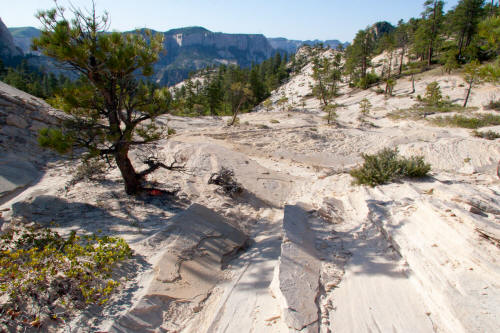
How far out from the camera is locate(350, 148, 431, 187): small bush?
6.48 meters

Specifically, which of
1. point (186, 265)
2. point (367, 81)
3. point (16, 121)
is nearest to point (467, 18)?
point (367, 81)

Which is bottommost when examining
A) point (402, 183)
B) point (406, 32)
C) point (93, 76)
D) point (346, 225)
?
point (346, 225)

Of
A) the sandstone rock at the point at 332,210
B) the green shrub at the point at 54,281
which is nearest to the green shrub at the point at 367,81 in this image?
the sandstone rock at the point at 332,210

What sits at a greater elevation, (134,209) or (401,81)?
(401,81)

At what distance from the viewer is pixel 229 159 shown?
10.8 m

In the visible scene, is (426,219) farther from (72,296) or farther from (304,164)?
(304,164)

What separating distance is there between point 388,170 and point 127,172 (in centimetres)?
686

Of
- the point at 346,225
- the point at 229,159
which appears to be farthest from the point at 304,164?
the point at 346,225

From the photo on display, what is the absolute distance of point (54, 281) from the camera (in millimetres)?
2996

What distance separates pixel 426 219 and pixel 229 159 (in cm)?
784

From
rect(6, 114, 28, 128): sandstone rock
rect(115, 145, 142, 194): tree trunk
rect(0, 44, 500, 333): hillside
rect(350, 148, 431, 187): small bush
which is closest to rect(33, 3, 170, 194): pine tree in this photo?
rect(115, 145, 142, 194): tree trunk

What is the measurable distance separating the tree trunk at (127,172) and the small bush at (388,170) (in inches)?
239

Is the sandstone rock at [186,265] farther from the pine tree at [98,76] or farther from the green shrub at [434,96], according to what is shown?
the green shrub at [434,96]

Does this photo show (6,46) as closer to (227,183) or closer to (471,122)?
(227,183)
